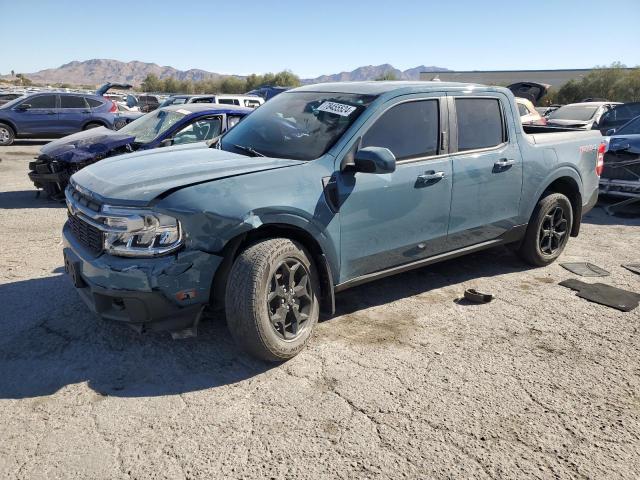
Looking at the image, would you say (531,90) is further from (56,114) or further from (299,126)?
(56,114)

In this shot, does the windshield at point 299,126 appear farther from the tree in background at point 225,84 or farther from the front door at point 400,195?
the tree in background at point 225,84

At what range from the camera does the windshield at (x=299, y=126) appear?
148 inches

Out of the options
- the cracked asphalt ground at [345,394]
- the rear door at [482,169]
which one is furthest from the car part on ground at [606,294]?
the rear door at [482,169]

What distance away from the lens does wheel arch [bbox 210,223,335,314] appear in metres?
3.27

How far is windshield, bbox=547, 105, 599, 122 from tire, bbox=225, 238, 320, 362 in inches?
507

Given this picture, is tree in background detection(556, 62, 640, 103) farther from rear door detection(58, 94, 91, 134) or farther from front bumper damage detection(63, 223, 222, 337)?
front bumper damage detection(63, 223, 222, 337)

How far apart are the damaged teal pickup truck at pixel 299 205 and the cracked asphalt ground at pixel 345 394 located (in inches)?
14.2

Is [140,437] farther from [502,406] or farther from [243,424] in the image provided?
[502,406]

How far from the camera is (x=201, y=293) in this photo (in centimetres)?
317

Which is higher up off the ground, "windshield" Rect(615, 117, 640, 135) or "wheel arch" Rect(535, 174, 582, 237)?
"windshield" Rect(615, 117, 640, 135)

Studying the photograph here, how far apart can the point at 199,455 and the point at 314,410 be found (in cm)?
69

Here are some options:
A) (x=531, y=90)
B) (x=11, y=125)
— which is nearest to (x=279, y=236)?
(x=531, y=90)

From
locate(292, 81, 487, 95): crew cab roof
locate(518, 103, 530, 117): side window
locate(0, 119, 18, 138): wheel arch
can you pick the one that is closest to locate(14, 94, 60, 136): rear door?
locate(0, 119, 18, 138): wheel arch

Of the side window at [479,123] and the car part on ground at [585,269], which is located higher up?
the side window at [479,123]
